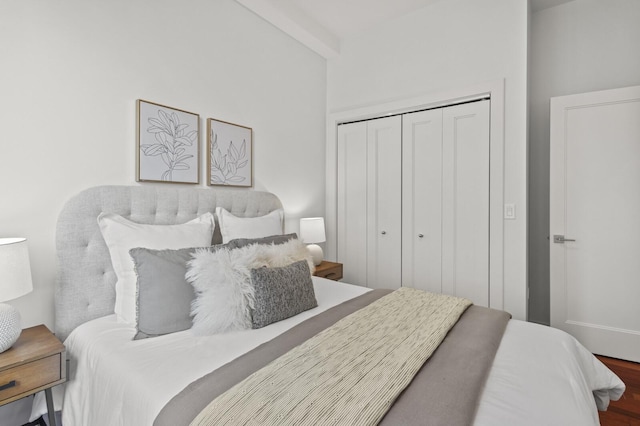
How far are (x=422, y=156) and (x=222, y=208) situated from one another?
1.81 metres

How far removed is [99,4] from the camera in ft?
5.76

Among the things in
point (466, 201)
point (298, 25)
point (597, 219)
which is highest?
point (298, 25)

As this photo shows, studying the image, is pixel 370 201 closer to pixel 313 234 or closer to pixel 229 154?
pixel 313 234

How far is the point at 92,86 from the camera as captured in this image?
1.74 m

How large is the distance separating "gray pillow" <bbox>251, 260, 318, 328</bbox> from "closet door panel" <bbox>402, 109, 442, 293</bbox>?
1536 millimetres

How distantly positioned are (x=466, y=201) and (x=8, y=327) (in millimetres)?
2884

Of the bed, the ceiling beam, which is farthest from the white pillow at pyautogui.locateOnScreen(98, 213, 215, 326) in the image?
the ceiling beam

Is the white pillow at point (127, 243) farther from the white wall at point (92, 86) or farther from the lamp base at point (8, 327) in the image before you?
the lamp base at point (8, 327)

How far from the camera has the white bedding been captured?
3.14ft

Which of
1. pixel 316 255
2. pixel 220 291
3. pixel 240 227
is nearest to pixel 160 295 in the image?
pixel 220 291

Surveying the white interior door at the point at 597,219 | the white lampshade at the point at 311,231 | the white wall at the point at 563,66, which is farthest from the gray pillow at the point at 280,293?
the white wall at the point at 563,66

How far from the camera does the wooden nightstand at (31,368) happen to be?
1.16 m

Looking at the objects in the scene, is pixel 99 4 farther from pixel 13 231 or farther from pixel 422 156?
pixel 422 156

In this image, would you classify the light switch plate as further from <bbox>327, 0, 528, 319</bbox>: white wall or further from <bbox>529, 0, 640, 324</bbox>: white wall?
<bbox>529, 0, 640, 324</bbox>: white wall
